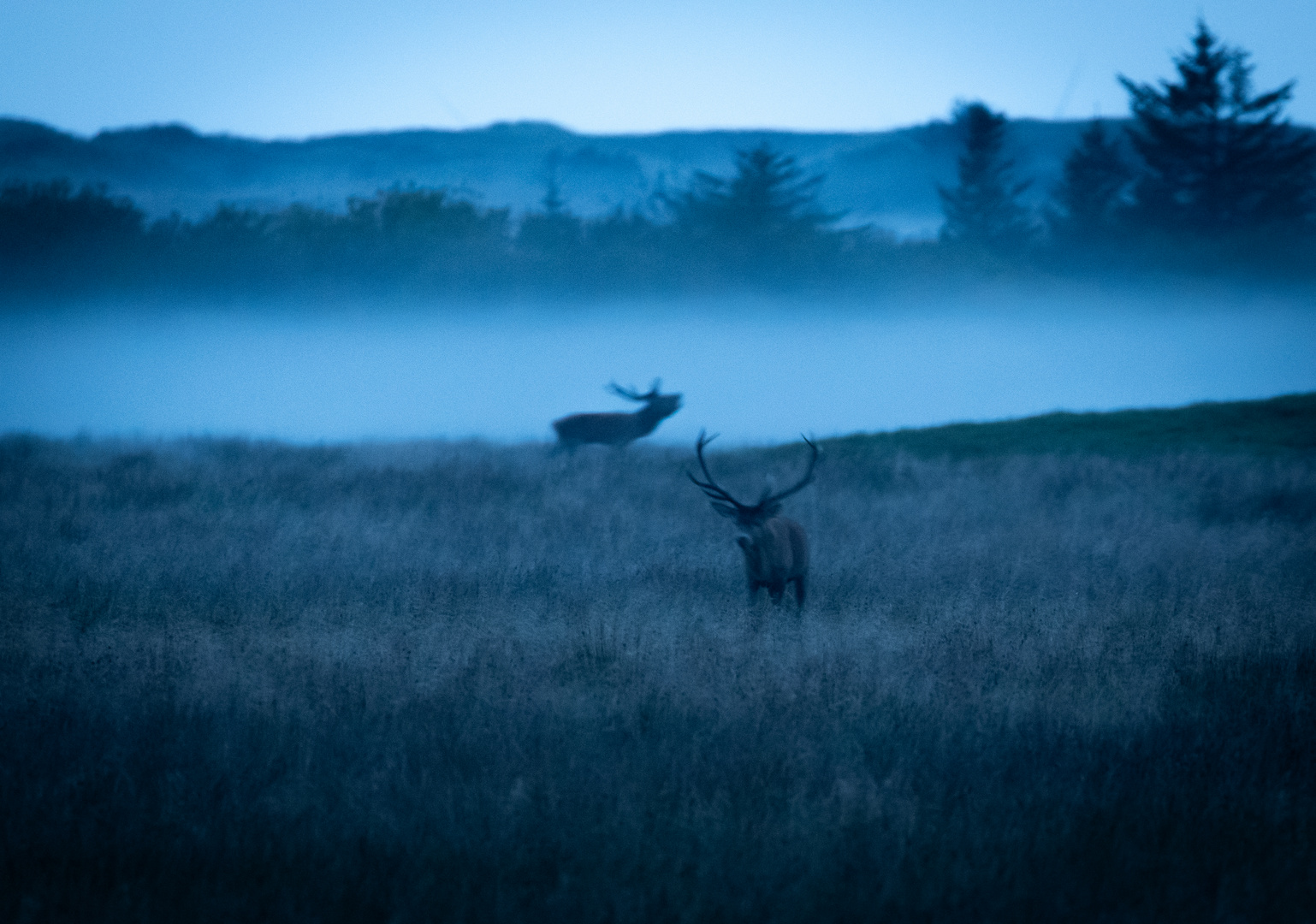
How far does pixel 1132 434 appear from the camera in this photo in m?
19.3

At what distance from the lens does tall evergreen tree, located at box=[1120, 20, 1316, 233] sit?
39.9 metres

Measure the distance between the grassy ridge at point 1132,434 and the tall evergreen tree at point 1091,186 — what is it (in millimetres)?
25425

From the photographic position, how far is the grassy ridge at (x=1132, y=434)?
59.1 ft

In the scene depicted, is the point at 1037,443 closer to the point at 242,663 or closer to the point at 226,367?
the point at 242,663

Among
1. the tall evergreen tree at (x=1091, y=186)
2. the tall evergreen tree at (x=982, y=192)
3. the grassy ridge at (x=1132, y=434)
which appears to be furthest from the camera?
the tall evergreen tree at (x=982, y=192)

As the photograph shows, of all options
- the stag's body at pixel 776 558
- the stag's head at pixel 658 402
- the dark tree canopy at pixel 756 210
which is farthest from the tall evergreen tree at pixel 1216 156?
the stag's body at pixel 776 558

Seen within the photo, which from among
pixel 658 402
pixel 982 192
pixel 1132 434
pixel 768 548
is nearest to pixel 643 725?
pixel 768 548

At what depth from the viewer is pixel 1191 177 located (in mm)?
41000

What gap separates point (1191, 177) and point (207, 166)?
6708 centimetres

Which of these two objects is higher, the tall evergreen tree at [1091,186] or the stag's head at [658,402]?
the tall evergreen tree at [1091,186]

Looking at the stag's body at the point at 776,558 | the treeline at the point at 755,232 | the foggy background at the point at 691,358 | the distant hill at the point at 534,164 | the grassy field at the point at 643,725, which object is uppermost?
the distant hill at the point at 534,164

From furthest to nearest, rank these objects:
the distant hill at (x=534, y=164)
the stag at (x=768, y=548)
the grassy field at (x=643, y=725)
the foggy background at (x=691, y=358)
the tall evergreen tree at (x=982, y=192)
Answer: the distant hill at (x=534, y=164), the tall evergreen tree at (x=982, y=192), the foggy background at (x=691, y=358), the stag at (x=768, y=548), the grassy field at (x=643, y=725)

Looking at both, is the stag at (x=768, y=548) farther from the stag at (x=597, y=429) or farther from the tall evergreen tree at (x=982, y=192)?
the tall evergreen tree at (x=982, y=192)

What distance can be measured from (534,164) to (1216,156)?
5617 centimetres
